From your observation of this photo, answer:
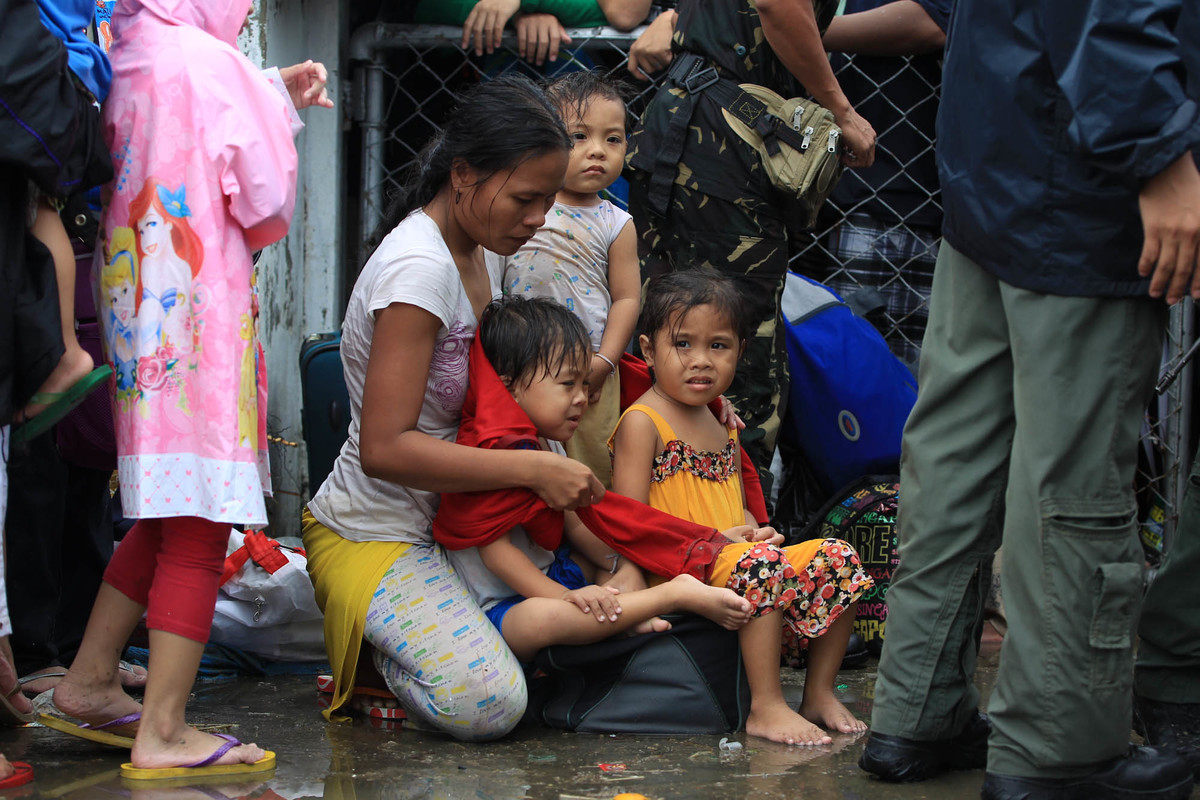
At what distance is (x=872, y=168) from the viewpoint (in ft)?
13.0

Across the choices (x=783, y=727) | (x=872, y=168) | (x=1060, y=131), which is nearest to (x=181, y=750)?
(x=783, y=727)

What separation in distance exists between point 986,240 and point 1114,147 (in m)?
0.26

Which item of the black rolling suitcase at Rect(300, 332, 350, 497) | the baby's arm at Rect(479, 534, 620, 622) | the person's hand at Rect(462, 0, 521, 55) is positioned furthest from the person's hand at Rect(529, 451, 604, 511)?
the person's hand at Rect(462, 0, 521, 55)

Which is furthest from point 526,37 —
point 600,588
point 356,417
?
point 600,588

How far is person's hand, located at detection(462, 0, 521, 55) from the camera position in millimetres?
3768

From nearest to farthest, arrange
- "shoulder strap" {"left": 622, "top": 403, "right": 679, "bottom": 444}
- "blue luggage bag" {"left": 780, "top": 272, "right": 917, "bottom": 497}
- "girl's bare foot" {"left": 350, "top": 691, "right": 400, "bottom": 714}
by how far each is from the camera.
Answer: "girl's bare foot" {"left": 350, "top": 691, "right": 400, "bottom": 714}, "shoulder strap" {"left": 622, "top": 403, "right": 679, "bottom": 444}, "blue luggage bag" {"left": 780, "top": 272, "right": 917, "bottom": 497}

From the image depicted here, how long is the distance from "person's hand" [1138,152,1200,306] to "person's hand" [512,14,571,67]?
2.40 meters

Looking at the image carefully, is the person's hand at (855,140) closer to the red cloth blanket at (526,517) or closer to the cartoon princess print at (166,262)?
the red cloth blanket at (526,517)

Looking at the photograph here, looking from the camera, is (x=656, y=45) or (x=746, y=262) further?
(x=656, y=45)

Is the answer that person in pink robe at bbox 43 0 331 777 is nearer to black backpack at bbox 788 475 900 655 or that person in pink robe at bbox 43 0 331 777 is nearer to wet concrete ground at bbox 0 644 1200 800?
wet concrete ground at bbox 0 644 1200 800

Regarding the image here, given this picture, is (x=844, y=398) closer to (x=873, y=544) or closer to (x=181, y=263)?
(x=873, y=544)

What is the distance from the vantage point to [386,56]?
403 cm

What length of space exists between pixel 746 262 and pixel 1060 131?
1313 millimetres

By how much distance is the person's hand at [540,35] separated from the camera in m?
3.79
